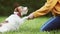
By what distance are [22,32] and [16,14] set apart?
0.39 metres

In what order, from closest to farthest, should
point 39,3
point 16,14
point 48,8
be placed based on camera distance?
point 48,8 < point 16,14 < point 39,3

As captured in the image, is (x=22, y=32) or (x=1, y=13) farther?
(x=1, y=13)

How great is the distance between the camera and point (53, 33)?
5.44 m

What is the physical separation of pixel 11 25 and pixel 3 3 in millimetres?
8184

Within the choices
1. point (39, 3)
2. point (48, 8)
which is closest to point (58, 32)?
point (48, 8)

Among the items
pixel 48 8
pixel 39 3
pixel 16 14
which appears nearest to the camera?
A: pixel 48 8

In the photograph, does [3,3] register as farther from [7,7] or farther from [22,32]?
[22,32]

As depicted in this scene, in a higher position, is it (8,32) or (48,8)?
(48,8)

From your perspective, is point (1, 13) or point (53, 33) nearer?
point (53, 33)

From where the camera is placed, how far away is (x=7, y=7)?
1331cm

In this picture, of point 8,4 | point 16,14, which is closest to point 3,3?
point 8,4

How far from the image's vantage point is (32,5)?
1325cm

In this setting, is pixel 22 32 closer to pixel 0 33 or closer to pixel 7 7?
pixel 0 33

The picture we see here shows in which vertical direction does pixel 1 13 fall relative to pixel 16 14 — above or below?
below
